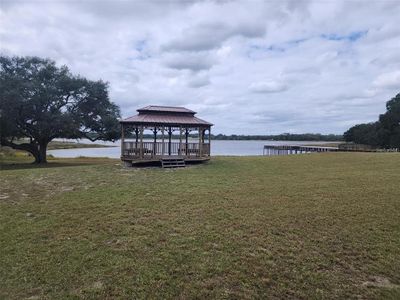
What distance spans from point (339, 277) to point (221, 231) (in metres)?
2.37

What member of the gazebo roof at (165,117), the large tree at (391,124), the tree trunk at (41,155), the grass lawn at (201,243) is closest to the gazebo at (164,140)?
the gazebo roof at (165,117)

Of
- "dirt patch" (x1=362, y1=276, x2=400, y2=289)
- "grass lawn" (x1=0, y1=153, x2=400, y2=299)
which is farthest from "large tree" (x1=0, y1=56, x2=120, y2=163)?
"dirt patch" (x1=362, y1=276, x2=400, y2=289)

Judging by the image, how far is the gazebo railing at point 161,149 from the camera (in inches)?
739

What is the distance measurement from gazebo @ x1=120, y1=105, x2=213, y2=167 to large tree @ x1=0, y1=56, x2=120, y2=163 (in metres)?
10.3

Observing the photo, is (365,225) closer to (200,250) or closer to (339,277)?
(339,277)

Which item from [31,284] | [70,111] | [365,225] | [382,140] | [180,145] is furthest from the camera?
[382,140]

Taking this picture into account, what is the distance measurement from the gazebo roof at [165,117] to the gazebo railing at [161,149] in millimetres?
1238

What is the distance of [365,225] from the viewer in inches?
281

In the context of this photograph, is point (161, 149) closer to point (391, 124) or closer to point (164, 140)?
point (164, 140)

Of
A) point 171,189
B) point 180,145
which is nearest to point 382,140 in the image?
point 180,145

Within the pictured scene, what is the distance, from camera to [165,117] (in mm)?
19734

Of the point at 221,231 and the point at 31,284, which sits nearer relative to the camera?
the point at 31,284

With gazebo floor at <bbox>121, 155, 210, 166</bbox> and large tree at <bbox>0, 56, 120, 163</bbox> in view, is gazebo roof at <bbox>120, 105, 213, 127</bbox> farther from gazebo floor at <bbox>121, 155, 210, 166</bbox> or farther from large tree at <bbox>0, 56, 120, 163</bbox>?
large tree at <bbox>0, 56, 120, 163</bbox>

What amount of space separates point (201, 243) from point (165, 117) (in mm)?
14196
